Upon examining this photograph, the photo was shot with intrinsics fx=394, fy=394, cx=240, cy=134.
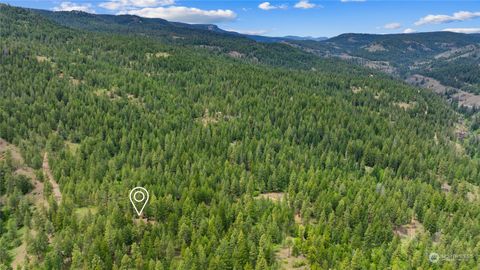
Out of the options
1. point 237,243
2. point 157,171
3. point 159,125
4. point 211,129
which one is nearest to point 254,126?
point 211,129

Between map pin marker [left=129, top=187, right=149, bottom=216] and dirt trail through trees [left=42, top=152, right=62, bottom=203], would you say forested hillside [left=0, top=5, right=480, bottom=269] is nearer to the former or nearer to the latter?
dirt trail through trees [left=42, top=152, right=62, bottom=203]

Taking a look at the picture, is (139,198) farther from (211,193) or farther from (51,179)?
(51,179)

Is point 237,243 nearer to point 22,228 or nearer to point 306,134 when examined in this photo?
point 22,228

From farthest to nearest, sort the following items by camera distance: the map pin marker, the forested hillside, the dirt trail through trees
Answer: the dirt trail through trees, the map pin marker, the forested hillside

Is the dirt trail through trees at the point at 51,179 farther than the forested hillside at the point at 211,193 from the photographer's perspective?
Yes

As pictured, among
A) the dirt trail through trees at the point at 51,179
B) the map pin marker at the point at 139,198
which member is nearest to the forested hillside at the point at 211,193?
the dirt trail through trees at the point at 51,179

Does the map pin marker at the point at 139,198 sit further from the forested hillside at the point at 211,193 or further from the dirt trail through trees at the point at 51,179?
the dirt trail through trees at the point at 51,179

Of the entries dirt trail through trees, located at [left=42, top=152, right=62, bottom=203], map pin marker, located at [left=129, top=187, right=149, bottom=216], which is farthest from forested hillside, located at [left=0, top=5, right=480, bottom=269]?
map pin marker, located at [left=129, top=187, right=149, bottom=216]

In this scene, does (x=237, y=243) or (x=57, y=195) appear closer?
(x=237, y=243)
